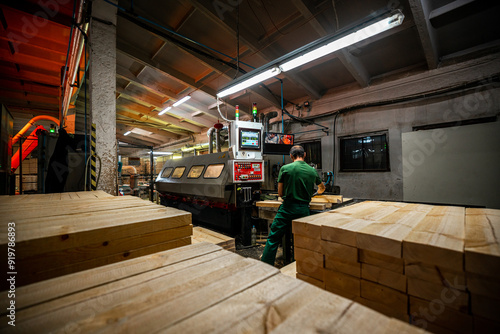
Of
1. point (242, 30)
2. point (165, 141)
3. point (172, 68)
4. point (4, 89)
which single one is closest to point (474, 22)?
point (242, 30)

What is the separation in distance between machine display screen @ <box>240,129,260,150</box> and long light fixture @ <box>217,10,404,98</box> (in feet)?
3.58

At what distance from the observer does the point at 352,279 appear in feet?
3.83

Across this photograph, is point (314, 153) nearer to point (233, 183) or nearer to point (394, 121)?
point (394, 121)

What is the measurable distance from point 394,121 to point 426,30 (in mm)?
2193

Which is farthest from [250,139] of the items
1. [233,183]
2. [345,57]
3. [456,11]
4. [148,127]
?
[148,127]

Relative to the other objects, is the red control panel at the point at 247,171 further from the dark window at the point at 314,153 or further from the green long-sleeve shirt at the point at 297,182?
the dark window at the point at 314,153

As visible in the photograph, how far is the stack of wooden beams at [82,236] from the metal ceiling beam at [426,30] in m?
5.42

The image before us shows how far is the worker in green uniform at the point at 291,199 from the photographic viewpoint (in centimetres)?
312

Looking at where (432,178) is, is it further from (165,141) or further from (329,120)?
(165,141)

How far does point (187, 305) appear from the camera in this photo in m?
0.60

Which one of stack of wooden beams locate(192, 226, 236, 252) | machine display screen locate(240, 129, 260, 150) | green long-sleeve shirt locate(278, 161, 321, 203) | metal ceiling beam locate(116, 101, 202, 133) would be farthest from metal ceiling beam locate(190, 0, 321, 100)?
metal ceiling beam locate(116, 101, 202, 133)

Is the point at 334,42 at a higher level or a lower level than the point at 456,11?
lower

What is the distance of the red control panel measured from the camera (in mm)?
4363

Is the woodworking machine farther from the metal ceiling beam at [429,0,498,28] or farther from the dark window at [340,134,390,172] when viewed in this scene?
the metal ceiling beam at [429,0,498,28]
